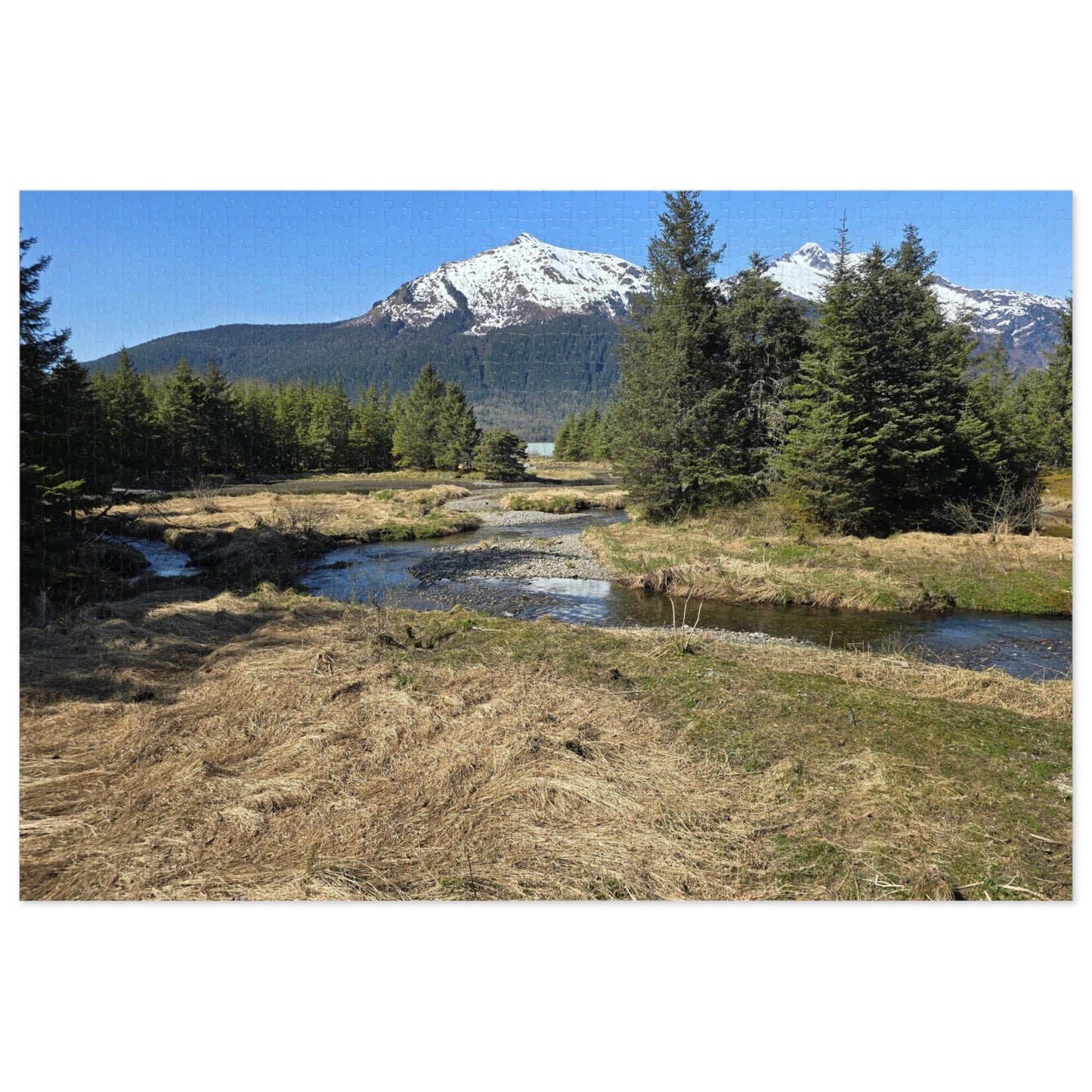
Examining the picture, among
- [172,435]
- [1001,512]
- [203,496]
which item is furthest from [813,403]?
[172,435]

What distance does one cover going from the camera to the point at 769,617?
48.9 ft

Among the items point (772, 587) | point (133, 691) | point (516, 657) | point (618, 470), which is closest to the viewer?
point (133, 691)

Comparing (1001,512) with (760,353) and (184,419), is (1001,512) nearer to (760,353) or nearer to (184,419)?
(760,353)

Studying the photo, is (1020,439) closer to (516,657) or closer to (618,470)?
(618,470)

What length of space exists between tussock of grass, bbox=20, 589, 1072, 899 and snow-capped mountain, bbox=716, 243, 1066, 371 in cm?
1664

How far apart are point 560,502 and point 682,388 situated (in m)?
14.5

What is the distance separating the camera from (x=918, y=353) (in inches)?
939

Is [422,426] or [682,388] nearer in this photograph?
[682,388]

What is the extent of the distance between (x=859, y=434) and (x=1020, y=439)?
6.48 m

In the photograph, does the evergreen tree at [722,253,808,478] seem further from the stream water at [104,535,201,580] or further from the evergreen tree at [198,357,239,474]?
the evergreen tree at [198,357,239,474]

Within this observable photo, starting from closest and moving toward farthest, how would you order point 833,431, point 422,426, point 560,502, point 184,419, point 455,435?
point 833,431, point 560,502, point 184,419, point 455,435, point 422,426

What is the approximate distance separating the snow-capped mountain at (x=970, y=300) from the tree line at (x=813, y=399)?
827 mm

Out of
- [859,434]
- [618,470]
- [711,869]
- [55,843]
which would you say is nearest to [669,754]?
[711,869]

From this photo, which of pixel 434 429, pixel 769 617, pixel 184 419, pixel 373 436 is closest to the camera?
pixel 769 617
